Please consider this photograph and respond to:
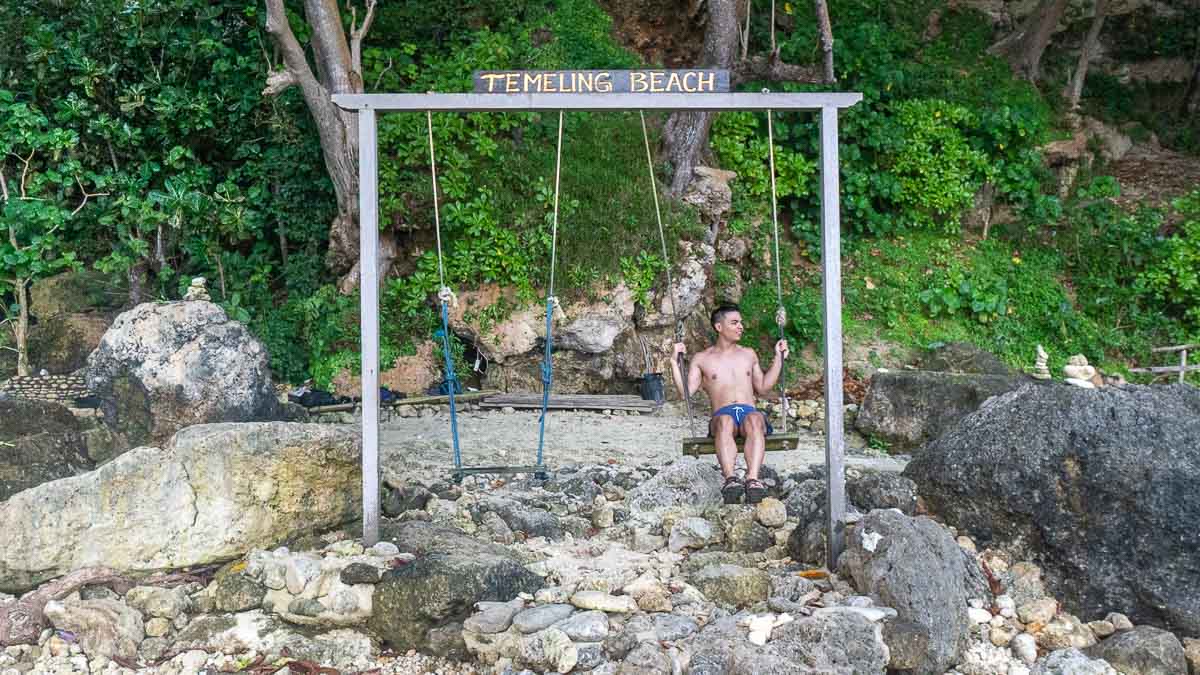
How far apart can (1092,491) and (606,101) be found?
301 cm

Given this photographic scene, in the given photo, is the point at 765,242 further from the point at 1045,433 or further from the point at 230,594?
the point at 230,594

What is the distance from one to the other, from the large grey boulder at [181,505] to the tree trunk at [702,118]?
18.4ft

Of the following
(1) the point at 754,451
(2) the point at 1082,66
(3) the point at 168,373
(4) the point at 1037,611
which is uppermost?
(2) the point at 1082,66

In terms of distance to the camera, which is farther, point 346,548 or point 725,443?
point 725,443

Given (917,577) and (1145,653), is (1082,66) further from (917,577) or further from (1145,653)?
(917,577)

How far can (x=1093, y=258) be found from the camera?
35.8 feet

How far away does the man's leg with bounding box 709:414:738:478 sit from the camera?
5.87 m

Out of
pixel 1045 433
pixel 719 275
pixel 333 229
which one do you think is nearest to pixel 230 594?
pixel 1045 433

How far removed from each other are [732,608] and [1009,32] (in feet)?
36.4

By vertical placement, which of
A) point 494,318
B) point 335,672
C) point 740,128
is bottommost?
point 335,672

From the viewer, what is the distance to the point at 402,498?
5.89 m

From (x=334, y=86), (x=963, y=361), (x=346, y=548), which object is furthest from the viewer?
(x=963, y=361)

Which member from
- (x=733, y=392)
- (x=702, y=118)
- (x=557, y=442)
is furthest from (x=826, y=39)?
(x=733, y=392)

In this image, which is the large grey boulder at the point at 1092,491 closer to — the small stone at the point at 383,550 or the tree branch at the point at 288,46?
the small stone at the point at 383,550
